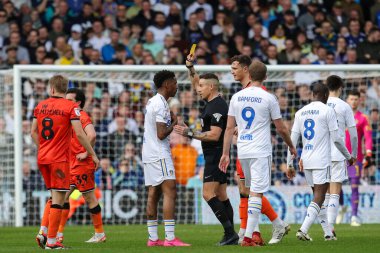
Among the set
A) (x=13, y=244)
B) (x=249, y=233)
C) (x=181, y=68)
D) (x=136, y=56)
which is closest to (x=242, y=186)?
(x=249, y=233)

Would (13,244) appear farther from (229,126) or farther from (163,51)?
(163,51)

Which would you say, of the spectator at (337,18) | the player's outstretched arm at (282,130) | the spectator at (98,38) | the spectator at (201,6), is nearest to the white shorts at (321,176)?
the player's outstretched arm at (282,130)

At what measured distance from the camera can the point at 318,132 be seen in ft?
45.3

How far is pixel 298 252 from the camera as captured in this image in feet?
39.6

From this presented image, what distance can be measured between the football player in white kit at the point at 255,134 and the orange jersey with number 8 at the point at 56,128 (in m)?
1.92

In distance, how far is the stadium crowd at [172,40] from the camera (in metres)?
22.0

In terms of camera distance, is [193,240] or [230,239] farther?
[193,240]

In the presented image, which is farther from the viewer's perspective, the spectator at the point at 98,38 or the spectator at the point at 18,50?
the spectator at the point at 98,38

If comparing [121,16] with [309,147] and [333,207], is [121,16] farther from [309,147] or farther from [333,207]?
[309,147]

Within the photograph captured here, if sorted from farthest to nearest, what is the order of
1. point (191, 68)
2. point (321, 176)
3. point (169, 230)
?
point (191, 68) → point (321, 176) → point (169, 230)

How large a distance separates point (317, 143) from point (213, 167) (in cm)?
148

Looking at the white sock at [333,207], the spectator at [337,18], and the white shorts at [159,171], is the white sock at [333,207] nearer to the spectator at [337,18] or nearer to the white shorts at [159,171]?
the white shorts at [159,171]

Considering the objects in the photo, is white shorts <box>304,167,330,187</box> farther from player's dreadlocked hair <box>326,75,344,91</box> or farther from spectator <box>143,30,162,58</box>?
spectator <box>143,30,162,58</box>

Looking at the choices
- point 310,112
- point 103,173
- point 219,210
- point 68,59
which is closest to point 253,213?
point 219,210
